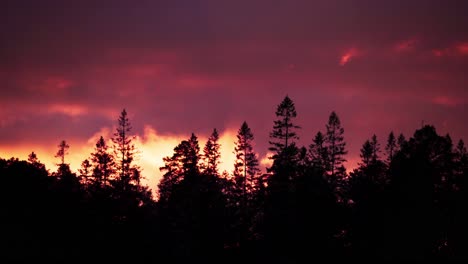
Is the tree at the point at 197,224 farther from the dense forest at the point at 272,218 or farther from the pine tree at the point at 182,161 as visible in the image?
the pine tree at the point at 182,161

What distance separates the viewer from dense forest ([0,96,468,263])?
170 feet

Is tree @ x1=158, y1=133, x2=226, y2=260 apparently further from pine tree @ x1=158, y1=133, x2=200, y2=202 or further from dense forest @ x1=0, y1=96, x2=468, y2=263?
pine tree @ x1=158, y1=133, x2=200, y2=202

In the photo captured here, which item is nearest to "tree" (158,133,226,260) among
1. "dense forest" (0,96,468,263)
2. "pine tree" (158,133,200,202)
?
"dense forest" (0,96,468,263)

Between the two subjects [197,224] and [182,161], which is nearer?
[197,224]

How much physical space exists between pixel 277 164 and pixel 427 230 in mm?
16123

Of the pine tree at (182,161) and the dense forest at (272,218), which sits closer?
the dense forest at (272,218)

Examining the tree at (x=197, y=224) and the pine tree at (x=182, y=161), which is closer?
the tree at (x=197, y=224)

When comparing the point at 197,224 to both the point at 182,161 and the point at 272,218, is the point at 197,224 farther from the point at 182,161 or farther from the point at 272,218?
the point at 182,161

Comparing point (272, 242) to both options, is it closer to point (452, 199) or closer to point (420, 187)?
point (420, 187)

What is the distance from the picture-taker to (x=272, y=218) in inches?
2057

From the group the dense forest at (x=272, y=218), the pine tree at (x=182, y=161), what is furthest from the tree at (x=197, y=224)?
the pine tree at (x=182, y=161)

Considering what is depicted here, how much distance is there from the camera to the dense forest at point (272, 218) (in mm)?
51688

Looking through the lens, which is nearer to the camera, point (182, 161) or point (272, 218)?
point (272, 218)

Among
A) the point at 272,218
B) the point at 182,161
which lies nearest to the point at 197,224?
the point at 272,218
